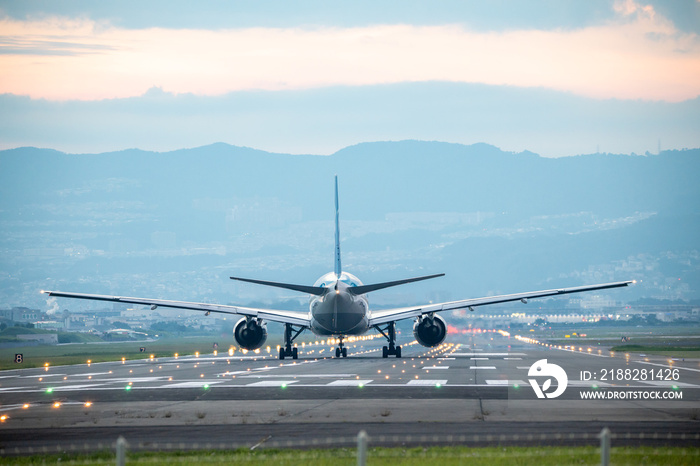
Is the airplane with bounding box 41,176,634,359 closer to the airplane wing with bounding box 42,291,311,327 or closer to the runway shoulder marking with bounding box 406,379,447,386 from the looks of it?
the airplane wing with bounding box 42,291,311,327

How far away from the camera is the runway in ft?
69.8

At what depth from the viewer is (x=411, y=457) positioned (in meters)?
18.2

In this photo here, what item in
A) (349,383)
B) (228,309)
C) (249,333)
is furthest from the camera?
(228,309)

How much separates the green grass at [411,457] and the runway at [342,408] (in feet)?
3.95

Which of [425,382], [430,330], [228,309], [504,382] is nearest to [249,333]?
[228,309]

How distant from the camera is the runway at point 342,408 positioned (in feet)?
69.8

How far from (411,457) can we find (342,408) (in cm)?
890

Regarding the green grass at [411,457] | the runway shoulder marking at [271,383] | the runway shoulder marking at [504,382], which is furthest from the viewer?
the runway shoulder marking at [271,383]

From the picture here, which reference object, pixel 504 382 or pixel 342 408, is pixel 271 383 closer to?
pixel 504 382

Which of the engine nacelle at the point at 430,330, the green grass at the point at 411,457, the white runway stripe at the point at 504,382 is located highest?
the engine nacelle at the point at 430,330

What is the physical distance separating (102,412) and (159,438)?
237 inches

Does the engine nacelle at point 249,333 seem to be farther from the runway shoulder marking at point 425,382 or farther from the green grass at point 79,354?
the runway shoulder marking at point 425,382

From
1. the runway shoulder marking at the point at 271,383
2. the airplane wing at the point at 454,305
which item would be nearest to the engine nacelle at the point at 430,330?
the airplane wing at the point at 454,305

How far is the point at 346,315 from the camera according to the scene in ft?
183
